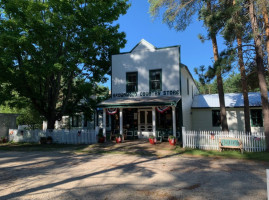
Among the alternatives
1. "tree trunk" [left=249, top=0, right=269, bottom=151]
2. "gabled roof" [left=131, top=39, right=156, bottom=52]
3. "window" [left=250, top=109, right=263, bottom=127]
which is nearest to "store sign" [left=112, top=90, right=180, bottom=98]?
"gabled roof" [left=131, top=39, right=156, bottom=52]

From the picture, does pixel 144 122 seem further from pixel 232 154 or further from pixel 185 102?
pixel 232 154

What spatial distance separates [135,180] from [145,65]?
11741mm

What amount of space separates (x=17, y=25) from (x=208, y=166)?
47.2 feet

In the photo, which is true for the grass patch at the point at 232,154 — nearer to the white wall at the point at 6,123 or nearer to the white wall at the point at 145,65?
the white wall at the point at 145,65

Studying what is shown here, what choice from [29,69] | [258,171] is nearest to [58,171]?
[258,171]

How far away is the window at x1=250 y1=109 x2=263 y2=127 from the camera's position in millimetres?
17450

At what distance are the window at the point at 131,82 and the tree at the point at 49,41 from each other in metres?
3.17

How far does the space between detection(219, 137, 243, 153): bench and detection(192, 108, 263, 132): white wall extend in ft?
26.9

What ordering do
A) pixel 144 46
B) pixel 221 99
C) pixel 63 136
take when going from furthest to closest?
1. pixel 144 46
2. pixel 63 136
3. pixel 221 99

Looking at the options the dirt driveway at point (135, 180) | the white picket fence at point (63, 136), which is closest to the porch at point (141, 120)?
the white picket fence at point (63, 136)

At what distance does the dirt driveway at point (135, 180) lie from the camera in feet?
15.7

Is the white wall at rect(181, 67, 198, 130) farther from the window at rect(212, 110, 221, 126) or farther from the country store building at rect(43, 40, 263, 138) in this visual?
the window at rect(212, 110, 221, 126)

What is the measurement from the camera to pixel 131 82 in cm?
1664

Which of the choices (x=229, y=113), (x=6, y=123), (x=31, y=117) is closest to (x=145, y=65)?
(x=229, y=113)
